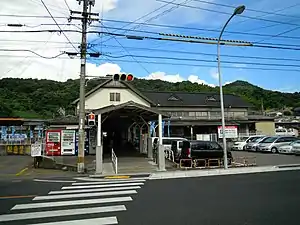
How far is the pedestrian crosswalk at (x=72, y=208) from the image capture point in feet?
21.6

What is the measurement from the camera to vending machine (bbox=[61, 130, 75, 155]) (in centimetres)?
2672

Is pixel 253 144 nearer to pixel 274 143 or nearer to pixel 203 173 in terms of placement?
pixel 274 143

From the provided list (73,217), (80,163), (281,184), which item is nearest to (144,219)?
(73,217)

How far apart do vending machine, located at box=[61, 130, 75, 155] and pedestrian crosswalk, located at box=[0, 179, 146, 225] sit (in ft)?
54.1

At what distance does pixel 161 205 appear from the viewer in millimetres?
7922

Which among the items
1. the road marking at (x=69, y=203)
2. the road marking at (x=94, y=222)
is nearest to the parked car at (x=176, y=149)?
the road marking at (x=69, y=203)

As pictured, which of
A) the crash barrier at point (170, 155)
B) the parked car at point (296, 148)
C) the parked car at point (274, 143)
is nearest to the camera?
the crash barrier at point (170, 155)

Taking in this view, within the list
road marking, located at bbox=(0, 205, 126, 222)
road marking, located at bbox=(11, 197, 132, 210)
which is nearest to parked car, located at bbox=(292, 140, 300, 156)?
road marking, located at bbox=(11, 197, 132, 210)

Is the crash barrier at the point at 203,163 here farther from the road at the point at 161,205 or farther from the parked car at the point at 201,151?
the road at the point at 161,205

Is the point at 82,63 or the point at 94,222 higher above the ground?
the point at 82,63

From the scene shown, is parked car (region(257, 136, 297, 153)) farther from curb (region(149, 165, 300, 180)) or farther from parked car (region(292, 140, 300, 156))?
curb (region(149, 165, 300, 180))

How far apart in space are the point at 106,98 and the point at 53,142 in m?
14.8

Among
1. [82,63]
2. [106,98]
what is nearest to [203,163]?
[82,63]

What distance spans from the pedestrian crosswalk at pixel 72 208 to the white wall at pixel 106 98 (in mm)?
29463
